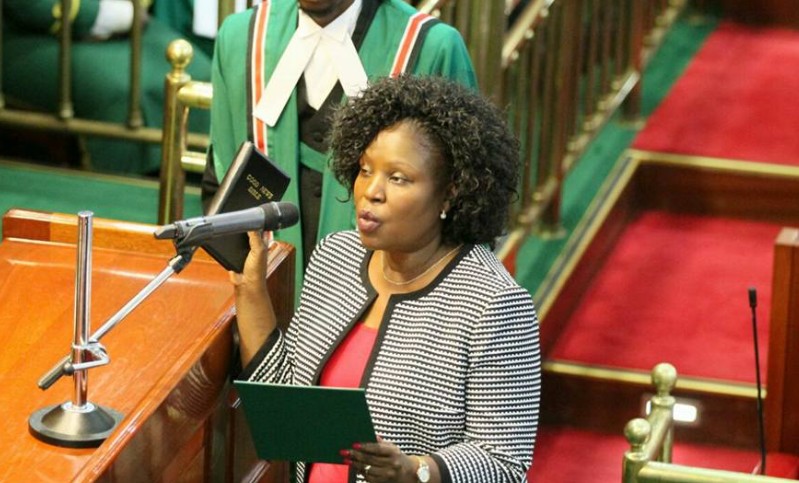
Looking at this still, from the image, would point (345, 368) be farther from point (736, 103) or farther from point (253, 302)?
point (736, 103)

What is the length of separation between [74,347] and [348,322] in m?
0.52

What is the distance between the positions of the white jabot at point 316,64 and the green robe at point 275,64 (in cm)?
3

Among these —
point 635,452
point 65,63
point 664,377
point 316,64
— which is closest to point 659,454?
point 664,377

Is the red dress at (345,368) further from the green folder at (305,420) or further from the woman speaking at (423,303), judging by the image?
the green folder at (305,420)

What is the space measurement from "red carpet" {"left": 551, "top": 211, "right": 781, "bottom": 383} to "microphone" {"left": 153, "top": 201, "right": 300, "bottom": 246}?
8.98ft

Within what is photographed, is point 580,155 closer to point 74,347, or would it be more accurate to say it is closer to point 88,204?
point 88,204

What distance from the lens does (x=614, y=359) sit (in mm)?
5383

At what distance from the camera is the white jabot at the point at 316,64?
3.55 m

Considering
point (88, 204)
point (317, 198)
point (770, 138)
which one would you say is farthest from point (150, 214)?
point (770, 138)

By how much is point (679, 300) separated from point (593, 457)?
0.87m

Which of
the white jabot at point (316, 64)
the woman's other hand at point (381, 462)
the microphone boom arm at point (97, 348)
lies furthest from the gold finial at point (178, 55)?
the woman's other hand at point (381, 462)

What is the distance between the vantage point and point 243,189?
9.27 ft

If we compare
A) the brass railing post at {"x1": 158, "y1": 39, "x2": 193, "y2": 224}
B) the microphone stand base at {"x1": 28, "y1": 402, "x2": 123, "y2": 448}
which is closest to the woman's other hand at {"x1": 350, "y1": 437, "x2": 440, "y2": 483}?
the microphone stand base at {"x1": 28, "y1": 402, "x2": 123, "y2": 448}

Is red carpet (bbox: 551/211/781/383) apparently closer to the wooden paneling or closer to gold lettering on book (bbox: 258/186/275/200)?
the wooden paneling
